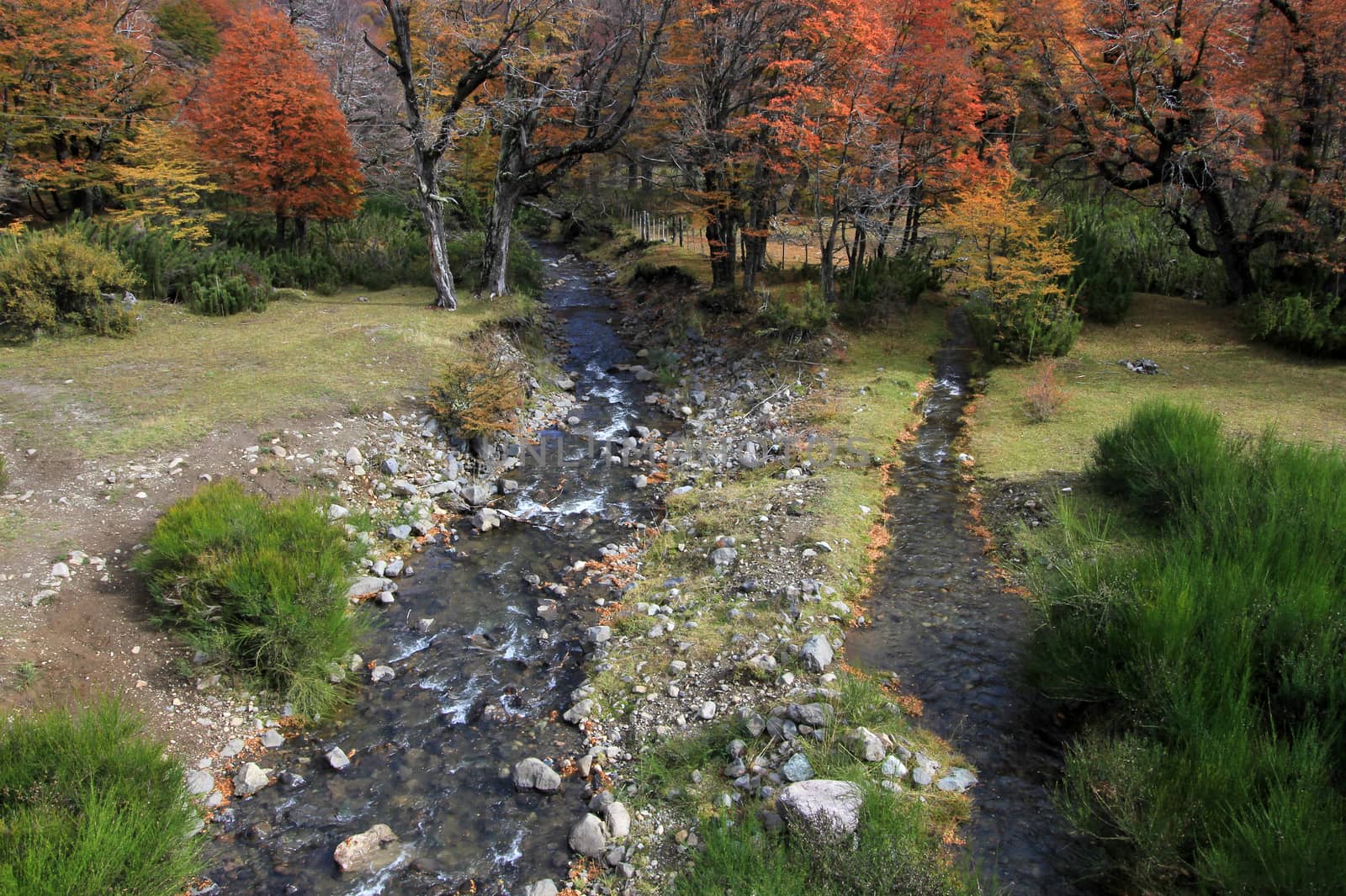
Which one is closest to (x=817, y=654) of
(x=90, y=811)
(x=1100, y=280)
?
(x=90, y=811)

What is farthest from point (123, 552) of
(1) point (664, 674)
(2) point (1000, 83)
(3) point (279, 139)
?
(2) point (1000, 83)

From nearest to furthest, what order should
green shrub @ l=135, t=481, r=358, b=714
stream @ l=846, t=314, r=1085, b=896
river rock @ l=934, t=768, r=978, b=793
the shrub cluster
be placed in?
stream @ l=846, t=314, r=1085, b=896, river rock @ l=934, t=768, r=978, b=793, green shrub @ l=135, t=481, r=358, b=714, the shrub cluster

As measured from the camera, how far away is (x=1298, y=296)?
44.2 feet

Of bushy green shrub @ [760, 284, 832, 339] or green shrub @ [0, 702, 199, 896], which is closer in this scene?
green shrub @ [0, 702, 199, 896]

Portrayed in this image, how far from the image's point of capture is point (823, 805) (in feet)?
15.8

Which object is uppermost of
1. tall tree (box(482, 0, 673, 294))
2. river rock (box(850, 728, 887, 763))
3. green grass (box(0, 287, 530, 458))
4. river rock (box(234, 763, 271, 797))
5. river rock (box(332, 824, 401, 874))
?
tall tree (box(482, 0, 673, 294))

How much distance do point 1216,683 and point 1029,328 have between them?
11.0 metres

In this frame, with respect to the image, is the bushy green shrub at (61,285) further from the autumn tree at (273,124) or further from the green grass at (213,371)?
the autumn tree at (273,124)

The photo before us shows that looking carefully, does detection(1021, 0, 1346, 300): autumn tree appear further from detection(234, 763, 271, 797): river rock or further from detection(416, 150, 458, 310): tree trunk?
detection(234, 763, 271, 797): river rock

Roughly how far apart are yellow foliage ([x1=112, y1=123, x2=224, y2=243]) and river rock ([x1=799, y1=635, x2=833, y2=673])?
16.6 meters

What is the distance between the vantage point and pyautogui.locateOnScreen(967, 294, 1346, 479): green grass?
1080 cm

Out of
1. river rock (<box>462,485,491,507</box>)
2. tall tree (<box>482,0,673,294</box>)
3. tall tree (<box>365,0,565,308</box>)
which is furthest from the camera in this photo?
tall tree (<box>482,0,673,294</box>)

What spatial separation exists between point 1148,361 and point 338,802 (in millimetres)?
14984

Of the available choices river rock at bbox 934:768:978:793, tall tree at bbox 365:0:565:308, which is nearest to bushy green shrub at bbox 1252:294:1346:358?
river rock at bbox 934:768:978:793
